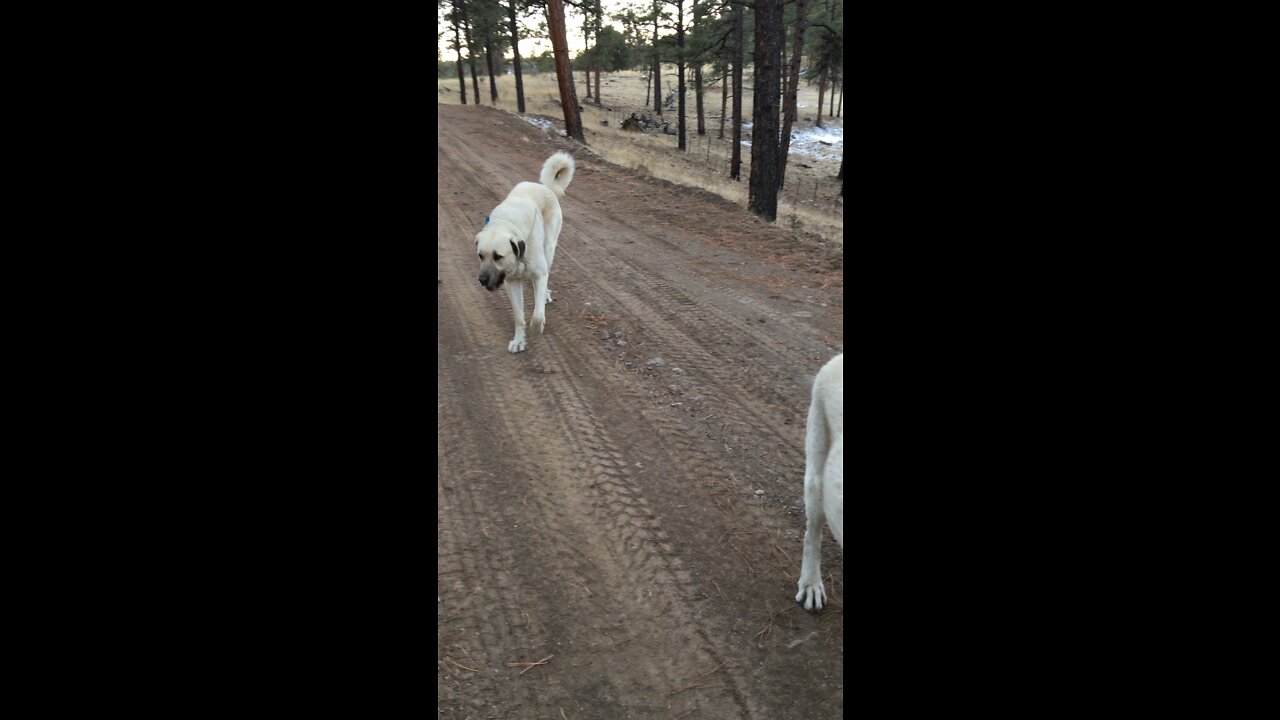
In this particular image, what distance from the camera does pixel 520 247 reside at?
613 centimetres

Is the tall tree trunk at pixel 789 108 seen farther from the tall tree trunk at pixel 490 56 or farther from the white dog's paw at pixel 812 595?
the tall tree trunk at pixel 490 56

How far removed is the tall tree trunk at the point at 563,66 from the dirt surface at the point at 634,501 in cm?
1367

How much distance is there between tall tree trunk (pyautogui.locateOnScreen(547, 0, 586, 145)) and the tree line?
30 mm

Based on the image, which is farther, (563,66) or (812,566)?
(563,66)

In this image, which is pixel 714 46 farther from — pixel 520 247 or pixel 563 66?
pixel 520 247

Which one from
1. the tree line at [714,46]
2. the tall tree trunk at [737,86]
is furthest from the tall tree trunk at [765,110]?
the tall tree trunk at [737,86]

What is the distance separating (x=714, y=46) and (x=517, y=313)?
59.5ft

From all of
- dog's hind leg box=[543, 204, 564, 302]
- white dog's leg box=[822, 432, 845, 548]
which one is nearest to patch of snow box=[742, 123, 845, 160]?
dog's hind leg box=[543, 204, 564, 302]

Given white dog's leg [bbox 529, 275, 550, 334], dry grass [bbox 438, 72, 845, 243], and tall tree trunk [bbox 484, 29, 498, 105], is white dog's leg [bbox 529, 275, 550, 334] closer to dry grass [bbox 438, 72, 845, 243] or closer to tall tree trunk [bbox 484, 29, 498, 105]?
dry grass [bbox 438, 72, 845, 243]

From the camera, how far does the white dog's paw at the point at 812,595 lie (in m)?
3.33

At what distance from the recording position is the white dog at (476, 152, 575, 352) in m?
6.04

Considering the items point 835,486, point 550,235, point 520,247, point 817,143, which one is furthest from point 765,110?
point 817,143
